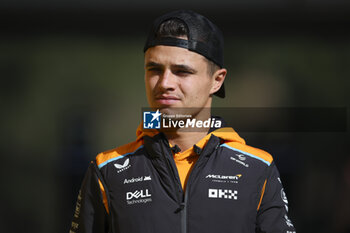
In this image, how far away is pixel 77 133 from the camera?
4.82 meters

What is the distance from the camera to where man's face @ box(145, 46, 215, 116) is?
195 centimetres

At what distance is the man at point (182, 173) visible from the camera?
1.90 metres

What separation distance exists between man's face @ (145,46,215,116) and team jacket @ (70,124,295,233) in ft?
0.69

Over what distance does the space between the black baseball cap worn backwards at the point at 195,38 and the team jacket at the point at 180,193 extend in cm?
42

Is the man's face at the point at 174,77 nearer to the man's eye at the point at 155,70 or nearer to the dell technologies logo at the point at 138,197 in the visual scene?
the man's eye at the point at 155,70

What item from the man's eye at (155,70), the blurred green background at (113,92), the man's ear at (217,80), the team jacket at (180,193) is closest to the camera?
the team jacket at (180,193)

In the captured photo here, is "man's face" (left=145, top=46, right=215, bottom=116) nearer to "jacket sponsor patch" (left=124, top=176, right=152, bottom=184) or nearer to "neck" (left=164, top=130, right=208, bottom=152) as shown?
"neck" (left=164, top=130, right=208, bottom=152)

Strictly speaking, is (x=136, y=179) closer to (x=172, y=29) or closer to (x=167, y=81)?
(x=167, y=81)

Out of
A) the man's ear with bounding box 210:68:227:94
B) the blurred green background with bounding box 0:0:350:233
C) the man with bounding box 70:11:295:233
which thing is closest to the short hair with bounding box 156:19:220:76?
the man with bounding box 70:11:295:233

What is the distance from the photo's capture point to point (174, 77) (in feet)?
6.41

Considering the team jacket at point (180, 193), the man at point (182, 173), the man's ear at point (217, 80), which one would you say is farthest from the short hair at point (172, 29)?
the team jacket at point (180, 193)

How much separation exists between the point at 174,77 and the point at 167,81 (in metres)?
0.04
